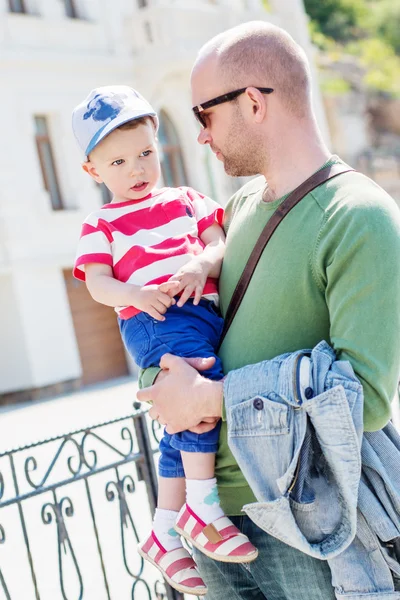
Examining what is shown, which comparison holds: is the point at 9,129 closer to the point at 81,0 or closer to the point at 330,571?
the point at 81,0

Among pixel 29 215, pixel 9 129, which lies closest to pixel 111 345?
pixel 29 215

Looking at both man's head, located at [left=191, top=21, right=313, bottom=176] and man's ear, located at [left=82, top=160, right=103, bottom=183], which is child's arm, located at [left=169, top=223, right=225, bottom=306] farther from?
man's ear, located at [left=82, top=160, right=103, bottom=183]

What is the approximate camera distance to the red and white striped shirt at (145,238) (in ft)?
8.85

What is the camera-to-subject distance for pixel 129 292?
2.62 metres

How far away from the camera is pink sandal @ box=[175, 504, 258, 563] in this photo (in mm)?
2393

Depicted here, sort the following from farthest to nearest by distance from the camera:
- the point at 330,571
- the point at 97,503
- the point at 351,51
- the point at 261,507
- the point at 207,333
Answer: the point at 351,51, the point at 97,503, the point at 207,333, the point at 330,571, the point at 261,507

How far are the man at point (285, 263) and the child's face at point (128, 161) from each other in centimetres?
34

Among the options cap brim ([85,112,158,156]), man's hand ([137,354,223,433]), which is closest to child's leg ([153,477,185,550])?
man's hand ([137,354,223,433])

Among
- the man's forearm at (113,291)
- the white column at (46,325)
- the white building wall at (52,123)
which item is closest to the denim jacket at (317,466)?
the man's forearm at (113,291)

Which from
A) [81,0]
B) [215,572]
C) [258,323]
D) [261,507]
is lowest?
[215,572]

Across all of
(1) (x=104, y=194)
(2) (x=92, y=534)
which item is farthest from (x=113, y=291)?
(1) (x=104, y=194)

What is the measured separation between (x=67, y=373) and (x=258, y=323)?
1565 centimetres

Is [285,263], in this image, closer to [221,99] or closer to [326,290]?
[326,290]

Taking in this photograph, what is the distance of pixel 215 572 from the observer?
8.81 feet
